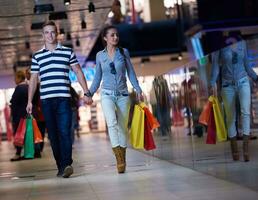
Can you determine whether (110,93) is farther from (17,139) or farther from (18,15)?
(18,15)

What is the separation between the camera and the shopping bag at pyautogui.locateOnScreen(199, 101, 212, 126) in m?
6.96

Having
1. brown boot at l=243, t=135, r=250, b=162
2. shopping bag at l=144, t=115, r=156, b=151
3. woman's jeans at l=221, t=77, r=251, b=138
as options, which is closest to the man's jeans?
shopping bag at l=144, t=115, r=156, b=151

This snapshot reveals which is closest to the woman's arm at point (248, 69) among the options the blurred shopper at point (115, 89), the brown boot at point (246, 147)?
the brown boot at point (246, 147)

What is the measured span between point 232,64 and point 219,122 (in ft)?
2.43

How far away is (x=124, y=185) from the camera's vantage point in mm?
6832

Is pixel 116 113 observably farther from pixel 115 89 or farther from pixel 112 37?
pixel 112 37

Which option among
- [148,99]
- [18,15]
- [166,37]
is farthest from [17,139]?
[166,37]

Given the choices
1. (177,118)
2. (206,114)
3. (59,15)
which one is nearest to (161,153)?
(177,118)

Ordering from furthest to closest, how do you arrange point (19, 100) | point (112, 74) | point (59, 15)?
point (59, 15)
point (19, 100)
point (112, 74)

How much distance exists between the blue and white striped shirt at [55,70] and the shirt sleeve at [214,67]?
2.00 m

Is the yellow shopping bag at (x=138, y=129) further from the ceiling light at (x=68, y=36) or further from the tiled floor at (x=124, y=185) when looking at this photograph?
the ceiling light at (x=68, y=36)

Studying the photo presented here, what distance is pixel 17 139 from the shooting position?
9758mm

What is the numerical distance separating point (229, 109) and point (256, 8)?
17.0 metres

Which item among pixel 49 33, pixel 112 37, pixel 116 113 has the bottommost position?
pixel 116 113
